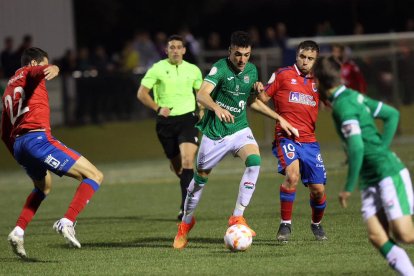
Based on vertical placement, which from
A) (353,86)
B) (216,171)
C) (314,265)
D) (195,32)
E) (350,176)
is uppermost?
(350,176)

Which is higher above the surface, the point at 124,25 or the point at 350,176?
the point at 350,176

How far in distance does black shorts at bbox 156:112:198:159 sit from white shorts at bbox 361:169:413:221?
5.88 metres

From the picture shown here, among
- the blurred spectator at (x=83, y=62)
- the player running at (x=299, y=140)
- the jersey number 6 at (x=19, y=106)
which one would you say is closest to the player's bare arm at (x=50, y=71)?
the jersey number 6 at (x=19, y=106)

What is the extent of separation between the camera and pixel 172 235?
12.4 meters

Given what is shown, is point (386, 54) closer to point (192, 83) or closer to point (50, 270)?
point (192, 83)

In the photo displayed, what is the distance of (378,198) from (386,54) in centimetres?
1649

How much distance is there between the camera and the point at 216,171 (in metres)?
20.6

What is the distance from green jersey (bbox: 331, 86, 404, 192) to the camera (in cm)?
823

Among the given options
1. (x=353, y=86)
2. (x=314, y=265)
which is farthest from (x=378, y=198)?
(x=353, y=86)

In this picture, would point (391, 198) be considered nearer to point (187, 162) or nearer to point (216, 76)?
point (216, 76)

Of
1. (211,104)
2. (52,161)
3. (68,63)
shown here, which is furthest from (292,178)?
(68,63)

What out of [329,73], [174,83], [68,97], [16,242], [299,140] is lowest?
[68,97]

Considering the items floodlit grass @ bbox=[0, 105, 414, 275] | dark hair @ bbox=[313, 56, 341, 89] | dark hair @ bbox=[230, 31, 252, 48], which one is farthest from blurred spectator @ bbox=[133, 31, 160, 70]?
dark hair @ bbox=[313, 56, 341, 89]

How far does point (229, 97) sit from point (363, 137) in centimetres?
304
